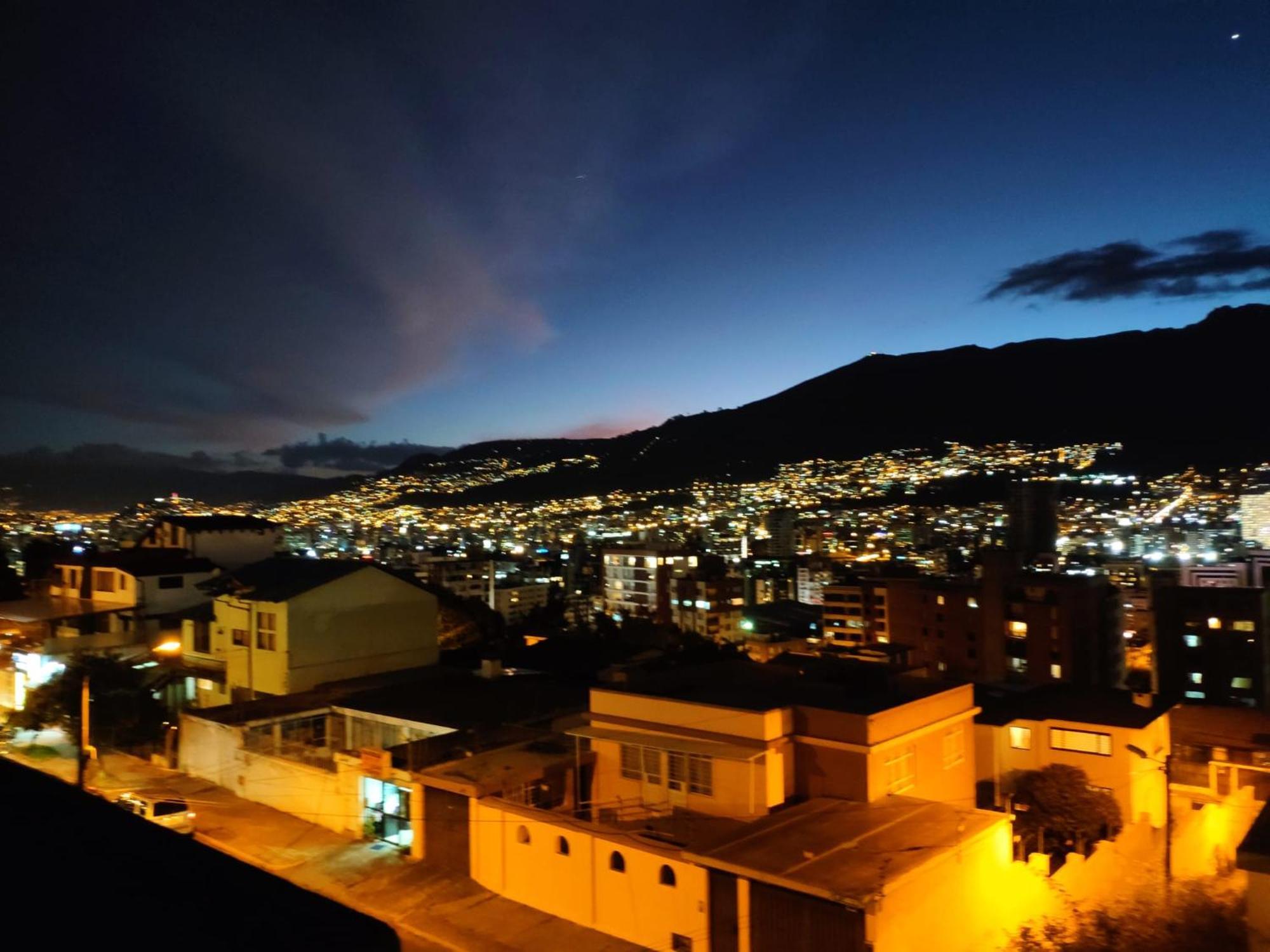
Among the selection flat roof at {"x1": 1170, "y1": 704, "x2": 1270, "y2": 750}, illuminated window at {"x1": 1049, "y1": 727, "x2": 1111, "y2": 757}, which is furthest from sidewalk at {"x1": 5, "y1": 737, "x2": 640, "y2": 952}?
flat roof at {"x1": 1170, "y1": 704, "x2": 1270, "y2": 750}

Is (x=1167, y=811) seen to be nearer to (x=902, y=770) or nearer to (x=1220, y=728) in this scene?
(x=1220, y=728)

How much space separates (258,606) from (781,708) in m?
12.4

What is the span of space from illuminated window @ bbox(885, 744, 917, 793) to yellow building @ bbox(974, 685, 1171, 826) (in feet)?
11.7

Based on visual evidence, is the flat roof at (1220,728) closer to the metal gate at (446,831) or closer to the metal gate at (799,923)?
the metal gate at (799,923)

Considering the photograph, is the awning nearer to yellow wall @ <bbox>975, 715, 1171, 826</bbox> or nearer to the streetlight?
yellow wall @ <bbox>975, 715, 1171, 826</bbox>

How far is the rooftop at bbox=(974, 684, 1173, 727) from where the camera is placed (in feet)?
50.0

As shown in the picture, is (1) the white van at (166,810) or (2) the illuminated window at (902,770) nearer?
(2) the illuminated window at (902,770)

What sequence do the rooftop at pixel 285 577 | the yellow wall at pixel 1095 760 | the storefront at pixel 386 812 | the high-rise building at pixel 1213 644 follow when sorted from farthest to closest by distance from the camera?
the high-rise building at pixel 1213 644, the rooftop at pixel 285 577, the yellow wall at pixel 1095 760, the storefront at pixel 386 812

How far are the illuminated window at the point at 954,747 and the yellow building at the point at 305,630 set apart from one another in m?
12.5

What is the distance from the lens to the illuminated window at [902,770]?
11.5 m

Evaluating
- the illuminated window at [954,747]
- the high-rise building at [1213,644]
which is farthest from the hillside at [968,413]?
the illuminated window at [954,747]

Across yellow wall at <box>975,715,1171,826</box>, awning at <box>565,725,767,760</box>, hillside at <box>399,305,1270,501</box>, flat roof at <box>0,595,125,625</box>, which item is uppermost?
hillside at <box>399,305,1270,501</box>

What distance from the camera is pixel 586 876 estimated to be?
1074cm

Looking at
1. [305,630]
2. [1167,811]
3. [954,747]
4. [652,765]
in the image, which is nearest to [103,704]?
[305,630]
